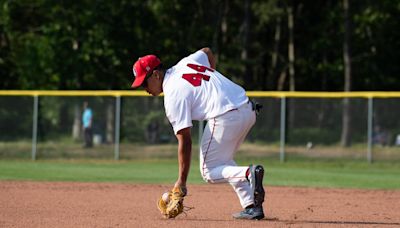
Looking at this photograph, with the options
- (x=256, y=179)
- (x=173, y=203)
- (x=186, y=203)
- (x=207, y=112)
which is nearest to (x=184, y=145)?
(x=207, y=112)

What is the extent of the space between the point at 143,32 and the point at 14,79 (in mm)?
5581

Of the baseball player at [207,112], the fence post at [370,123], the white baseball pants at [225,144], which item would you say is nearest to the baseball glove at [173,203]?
the baseball player at [207,112]

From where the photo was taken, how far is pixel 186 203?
38.0 ft

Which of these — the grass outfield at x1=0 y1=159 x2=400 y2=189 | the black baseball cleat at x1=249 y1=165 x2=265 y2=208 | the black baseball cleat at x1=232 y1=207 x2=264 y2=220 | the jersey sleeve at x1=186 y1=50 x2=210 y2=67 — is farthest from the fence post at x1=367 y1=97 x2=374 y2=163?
the black baseball cleat at x1=249 y1=165 x2=265 y2=208

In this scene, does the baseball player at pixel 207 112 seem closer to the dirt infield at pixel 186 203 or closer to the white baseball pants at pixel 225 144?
the white baseball pants at pixel 225 144

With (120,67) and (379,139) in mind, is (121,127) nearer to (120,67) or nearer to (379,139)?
(379,139)

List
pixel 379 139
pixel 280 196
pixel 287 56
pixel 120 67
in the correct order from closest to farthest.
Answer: pixel 280 196 < pixel 379 139 < pixel 120 67 < pixel 287 56

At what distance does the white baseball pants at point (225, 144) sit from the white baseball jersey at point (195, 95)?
9 centimetres

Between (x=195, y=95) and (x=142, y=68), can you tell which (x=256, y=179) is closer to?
(x=195, y=95)

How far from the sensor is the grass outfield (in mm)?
16109

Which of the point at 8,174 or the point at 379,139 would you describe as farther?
the point at 379,139

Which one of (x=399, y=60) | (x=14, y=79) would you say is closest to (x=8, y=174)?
(x=14, y=79)

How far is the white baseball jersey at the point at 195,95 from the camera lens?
8508 millimetres

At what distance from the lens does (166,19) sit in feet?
135
